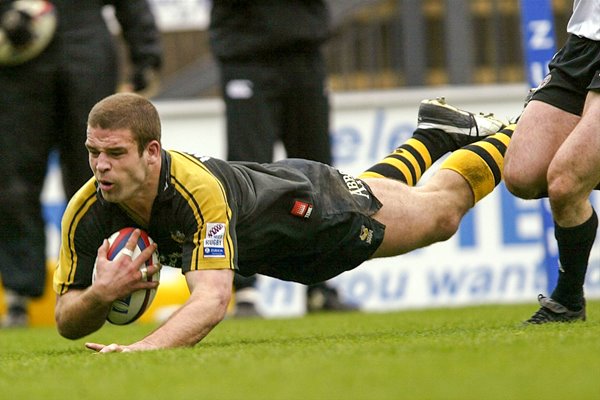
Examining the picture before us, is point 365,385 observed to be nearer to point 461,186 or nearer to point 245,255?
point 245,255

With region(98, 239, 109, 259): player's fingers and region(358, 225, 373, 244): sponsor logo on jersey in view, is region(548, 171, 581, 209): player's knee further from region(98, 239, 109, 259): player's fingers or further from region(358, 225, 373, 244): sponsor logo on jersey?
region(98, 239, 109, 259): player's fingers

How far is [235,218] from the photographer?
16.9 feet

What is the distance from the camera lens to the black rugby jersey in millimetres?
5043

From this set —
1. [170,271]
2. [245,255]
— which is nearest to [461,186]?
[245,255]

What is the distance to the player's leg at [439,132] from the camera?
21.0 ft

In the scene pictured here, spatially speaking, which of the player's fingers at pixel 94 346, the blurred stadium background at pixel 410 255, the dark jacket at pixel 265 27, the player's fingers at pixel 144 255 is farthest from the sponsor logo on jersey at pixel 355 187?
the blurred stadium background at pixel 410 255

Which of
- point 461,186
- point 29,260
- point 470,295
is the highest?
point 461,186

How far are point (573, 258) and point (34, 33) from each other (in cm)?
381

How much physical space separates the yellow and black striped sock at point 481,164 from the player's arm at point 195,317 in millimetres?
1547

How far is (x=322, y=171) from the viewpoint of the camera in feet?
19.1

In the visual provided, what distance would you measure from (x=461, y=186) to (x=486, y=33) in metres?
6.41

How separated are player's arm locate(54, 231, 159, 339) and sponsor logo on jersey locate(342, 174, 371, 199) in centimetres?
102

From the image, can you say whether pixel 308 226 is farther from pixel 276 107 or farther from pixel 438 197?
pixel 276 107

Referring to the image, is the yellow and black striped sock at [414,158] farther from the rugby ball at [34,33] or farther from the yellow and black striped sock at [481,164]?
the rugby ball at [34,33]
